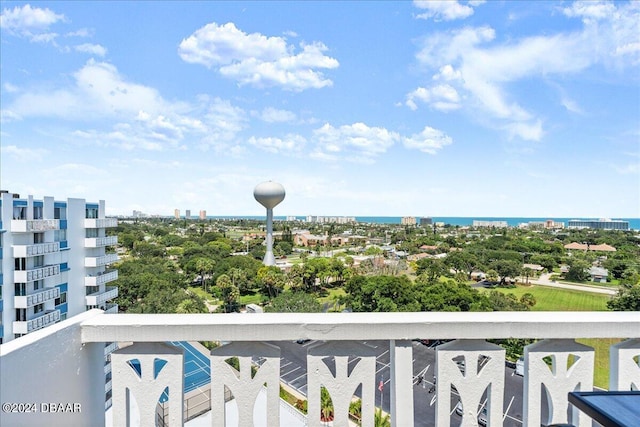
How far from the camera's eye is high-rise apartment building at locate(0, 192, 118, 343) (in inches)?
355

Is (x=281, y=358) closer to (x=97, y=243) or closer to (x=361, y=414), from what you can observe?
(x=361, y=414)

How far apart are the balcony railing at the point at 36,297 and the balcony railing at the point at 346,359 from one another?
10990 millimetres

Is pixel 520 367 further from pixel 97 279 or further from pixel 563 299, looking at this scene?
pixel 563 299

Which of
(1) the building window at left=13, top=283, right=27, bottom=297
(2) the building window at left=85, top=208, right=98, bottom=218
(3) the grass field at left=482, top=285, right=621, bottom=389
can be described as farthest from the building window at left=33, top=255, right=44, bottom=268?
(3) the grass field at left=482, top=285, right=621, bottom=389

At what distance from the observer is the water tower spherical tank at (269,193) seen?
24297 millimetres

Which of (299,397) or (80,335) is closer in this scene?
(80,335)

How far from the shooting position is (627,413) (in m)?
0.67

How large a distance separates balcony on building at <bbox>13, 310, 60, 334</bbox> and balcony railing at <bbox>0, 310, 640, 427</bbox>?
10.6 m

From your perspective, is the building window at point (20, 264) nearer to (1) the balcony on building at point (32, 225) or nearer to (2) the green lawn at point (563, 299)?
(1) the balcony on building at point (32, 225)

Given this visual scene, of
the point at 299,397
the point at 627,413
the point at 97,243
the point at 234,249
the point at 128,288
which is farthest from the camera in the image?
the point at 234,249

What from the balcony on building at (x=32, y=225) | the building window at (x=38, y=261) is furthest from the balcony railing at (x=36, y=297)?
the balcony on building at (x=32, y=225)

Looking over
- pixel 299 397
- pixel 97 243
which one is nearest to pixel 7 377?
pixel 299 397

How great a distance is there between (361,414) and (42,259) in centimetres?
1196

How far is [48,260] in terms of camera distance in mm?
10117
